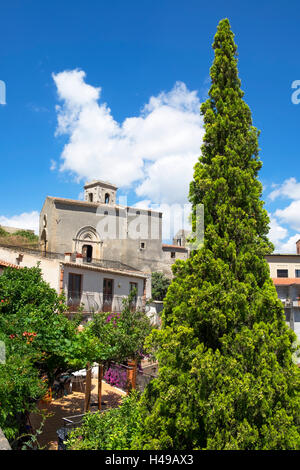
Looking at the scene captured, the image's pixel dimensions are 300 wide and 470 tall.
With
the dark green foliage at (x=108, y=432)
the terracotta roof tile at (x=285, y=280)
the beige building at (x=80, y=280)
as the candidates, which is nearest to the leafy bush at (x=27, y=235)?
the beige building at (x=80, y=280)

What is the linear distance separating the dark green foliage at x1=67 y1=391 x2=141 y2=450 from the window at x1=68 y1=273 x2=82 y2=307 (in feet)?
36.6

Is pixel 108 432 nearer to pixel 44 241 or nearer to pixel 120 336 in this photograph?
pixel 120 336

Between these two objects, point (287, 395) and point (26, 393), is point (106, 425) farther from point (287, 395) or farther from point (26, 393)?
point (287, 395)

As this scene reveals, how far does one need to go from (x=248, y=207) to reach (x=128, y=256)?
110ft

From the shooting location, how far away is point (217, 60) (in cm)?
730

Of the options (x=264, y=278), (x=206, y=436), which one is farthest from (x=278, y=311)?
(x=206, y=436)

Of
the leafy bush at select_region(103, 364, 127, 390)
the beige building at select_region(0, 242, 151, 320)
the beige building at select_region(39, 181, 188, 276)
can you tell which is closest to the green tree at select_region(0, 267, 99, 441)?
the leafy bush at select_region(103, 364, 127, 390)

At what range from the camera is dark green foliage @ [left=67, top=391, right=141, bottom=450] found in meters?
6.36

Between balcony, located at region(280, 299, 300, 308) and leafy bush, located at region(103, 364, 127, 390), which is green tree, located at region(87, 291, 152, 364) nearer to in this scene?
leafy bush, located at region(103, 364, 127, 390)

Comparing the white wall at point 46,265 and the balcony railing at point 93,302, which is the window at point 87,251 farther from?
the white wall at point 46,265

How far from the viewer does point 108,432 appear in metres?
6.68

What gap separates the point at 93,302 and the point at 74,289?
1.43 m

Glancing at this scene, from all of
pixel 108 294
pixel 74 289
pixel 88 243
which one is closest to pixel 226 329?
pixel 74 289

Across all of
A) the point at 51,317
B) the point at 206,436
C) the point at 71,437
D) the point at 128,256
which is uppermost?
the point at 128,256
